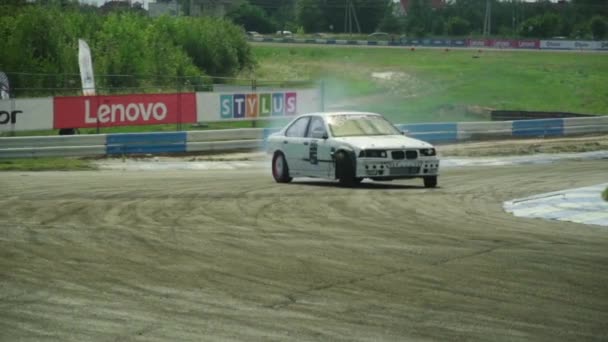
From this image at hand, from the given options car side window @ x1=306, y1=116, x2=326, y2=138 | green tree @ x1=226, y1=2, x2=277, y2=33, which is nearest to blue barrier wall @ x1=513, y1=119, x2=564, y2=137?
car side window @ x1=306, y1=116, x2=326, y2=138

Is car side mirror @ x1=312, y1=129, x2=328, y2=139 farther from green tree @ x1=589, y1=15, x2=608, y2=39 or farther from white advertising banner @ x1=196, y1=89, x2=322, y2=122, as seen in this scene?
green tree @ x1=589, y1=15, x2=608, y2=39

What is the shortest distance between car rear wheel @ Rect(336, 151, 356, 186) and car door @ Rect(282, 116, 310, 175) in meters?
1.06

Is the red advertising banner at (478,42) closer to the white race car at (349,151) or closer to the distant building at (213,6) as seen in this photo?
the distant building at (213,6)

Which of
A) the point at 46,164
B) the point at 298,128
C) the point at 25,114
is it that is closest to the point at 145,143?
the point at 25,114

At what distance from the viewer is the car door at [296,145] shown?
20297 millimetres

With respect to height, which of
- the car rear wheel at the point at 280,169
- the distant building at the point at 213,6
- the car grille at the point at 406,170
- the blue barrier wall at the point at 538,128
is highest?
the distant building at the point at 213,6

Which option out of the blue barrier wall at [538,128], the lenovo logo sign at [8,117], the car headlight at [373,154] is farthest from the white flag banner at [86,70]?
the car headlight at [373,154]

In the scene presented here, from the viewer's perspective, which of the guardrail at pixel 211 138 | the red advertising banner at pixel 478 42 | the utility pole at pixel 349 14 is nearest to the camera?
the guardrail at pixel 211 138

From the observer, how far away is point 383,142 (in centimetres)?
1920

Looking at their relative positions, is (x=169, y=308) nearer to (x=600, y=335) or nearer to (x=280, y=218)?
(x=600, y=335)

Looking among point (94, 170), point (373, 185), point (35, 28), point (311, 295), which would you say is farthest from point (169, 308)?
point (35, 28)

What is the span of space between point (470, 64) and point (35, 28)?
3708 centimetres

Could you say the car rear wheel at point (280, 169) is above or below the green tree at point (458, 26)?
below

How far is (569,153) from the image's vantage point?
30.9 m
